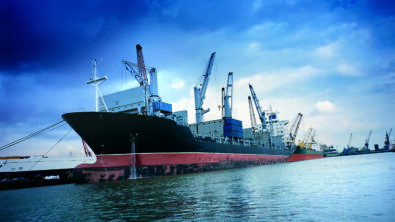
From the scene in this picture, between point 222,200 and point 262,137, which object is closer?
point 222,200

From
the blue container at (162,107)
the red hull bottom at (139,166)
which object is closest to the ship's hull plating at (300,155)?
the red hull bottom at (139,166)

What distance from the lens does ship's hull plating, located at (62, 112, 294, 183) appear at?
20.7m

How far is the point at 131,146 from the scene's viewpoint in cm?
2189

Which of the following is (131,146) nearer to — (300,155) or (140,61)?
(140,61)

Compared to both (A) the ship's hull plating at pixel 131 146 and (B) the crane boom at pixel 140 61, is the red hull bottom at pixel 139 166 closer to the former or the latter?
(A) the ship's hull plating at pixel 131 146

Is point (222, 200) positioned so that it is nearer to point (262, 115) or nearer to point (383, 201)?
point (383, 201)

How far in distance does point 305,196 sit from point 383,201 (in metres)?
2.42

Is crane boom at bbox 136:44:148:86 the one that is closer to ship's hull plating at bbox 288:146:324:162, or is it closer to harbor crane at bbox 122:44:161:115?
harbor crane at bbox 122:44:161:115

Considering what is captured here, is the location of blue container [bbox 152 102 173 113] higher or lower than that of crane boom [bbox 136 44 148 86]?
lower

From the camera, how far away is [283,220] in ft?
20.2

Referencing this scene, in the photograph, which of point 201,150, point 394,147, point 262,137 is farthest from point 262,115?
point 394,147

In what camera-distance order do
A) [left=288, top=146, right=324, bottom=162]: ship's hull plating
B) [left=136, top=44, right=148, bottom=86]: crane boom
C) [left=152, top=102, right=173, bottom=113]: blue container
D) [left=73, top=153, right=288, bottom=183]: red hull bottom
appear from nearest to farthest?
1. [left=73, top=153, right=288, bottom=183]: red hull bottom
2. [left=152, top=102, right=173, bottom=113]: blue container
3. [left=136, top=44, right=148, bottom=86]: crane boom
4. [left=288, top=146, right=324, bottom=162]: ship's hull plating

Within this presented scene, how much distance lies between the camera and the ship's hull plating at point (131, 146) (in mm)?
20672

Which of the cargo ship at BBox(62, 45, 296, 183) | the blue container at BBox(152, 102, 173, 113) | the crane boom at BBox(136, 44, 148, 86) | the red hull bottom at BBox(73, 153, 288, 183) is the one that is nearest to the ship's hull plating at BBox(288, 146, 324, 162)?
the cargo ship at BBox(62, 45, 296, 183)
